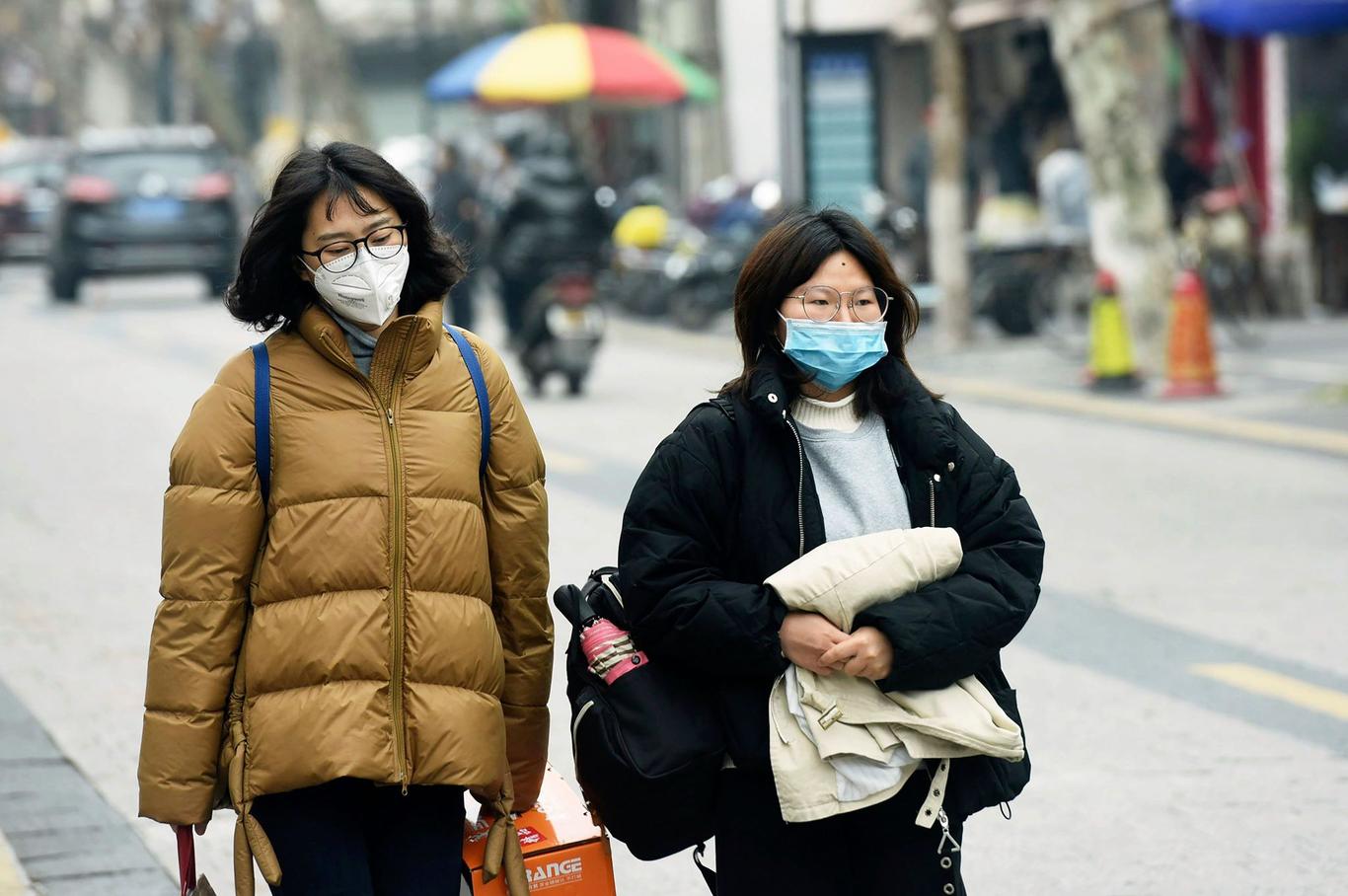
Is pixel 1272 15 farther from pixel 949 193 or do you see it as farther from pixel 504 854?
pixel 504 854

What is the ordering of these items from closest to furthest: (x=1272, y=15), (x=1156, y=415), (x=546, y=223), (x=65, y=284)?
1. (x=1156, y=415)
2. (x=546, y=223)
3. (x=1272, y=15)
4. (x=65, y=284)

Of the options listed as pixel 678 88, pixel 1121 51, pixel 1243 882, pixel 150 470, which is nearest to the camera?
pixel 1243 882

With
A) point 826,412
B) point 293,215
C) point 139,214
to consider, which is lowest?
point 139,214

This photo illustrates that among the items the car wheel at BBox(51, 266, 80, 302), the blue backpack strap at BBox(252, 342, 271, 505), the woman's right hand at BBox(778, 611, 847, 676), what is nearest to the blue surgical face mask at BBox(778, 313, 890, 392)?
the woman's right hand at BBox(778, 611, 847, 676)

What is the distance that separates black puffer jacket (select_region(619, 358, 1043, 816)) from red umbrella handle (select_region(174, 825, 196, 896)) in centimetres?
73

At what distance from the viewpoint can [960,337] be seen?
59.2 feet

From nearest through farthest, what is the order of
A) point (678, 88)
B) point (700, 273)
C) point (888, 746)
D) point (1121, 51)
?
1. point (888, 746)
2. point (1121, 51)
3. point (700, 273)
4. point (678, 88)

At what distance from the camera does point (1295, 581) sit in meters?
8.44

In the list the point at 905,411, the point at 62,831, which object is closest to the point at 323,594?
the point at 905,411

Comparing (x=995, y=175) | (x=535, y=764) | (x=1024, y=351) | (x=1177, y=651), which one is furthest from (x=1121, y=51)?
(x=535, y=764)

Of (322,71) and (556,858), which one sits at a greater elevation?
(322,71)

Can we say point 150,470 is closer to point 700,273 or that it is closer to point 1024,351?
point 1024,351

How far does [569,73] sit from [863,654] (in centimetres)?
2040

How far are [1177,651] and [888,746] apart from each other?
4.29 meters
